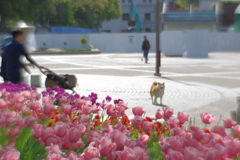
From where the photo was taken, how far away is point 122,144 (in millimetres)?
2479

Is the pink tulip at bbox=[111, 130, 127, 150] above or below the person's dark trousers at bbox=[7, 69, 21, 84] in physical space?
above

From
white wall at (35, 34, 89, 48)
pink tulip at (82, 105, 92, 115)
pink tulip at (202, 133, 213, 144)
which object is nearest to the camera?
pink tulip at (202, 133, 213, 144)

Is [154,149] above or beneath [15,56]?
beneath

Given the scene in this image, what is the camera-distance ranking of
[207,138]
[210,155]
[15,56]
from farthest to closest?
1. [15,56]
2. [207,138]
3. [210,155]

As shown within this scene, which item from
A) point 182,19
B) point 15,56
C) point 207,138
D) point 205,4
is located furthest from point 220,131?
point 205,4

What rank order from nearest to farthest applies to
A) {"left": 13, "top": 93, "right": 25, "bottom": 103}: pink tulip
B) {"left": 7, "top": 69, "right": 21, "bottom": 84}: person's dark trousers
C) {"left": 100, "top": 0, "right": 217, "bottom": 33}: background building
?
{"left": 13, "top": 93, "right": 25, "bottom": 103}: pink tulip, {"left": 7, "top": 69, "right": 21, "bottom": 84}: person's dark trousers, {"left": 100, "top": 0, "right": 217, "bottom": 33}: background building

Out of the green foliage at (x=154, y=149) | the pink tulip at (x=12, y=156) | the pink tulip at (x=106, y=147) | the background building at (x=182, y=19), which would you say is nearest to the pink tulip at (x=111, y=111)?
the green foliage at (x=154, y=149)

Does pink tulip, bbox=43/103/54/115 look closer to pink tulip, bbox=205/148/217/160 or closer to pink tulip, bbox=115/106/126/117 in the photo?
pink tulip, bbox=115/106/126/117

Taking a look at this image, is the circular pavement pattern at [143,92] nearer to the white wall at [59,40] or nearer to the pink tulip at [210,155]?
the pink tulip at [210,155]

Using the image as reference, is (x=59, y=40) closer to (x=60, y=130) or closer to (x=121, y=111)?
(x=121, y=111)

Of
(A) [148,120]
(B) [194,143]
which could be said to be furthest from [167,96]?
(B) [194,143]

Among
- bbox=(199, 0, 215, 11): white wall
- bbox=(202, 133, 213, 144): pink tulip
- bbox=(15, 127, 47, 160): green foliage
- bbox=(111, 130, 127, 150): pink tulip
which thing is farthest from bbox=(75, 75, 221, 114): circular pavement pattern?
bbox=(199, 0, 215, 11): white wall

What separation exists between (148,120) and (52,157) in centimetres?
173

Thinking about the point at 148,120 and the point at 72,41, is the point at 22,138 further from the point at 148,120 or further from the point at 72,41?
the point at 72,41
